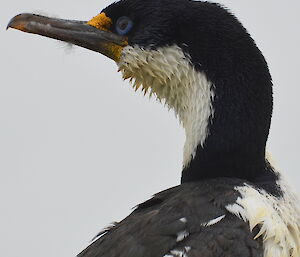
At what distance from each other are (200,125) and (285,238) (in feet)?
3.34

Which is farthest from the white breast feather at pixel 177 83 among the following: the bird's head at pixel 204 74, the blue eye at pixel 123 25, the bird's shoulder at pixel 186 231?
the bird's shoulder at pixel 186 231

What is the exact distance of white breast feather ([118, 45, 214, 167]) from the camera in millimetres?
7254

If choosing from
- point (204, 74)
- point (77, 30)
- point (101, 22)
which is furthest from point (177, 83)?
point (77, 30)

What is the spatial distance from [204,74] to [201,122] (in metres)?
0.32

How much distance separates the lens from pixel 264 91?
7.25 m

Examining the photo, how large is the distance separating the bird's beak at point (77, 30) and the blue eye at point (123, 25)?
72mm

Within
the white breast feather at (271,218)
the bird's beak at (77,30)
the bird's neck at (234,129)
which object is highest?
the bird's beak at (77,30)

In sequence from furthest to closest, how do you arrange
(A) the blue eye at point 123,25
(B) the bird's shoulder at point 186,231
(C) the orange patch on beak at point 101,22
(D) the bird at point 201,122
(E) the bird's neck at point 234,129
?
1. (C) the orange patch on beak at point 101,22
2. (A) the blue eye at point 123,25
3. (E) the bird's neck at point 234,129
4. (D) the bird at point 201,122
5. (B) the bird's shoulder at point 186,231

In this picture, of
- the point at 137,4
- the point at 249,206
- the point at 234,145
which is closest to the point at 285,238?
the point at 249,206

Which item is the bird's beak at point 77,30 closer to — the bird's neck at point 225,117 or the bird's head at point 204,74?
the bird's head at point 204,74

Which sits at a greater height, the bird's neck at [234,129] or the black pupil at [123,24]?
the black pupil at [123,24]

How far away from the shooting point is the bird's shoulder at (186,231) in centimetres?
644

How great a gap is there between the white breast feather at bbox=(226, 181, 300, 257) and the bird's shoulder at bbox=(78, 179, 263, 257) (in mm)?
49

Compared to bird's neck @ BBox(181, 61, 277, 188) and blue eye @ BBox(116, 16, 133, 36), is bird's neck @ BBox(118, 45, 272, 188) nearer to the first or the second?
bird's neck @ BBox(181, 61, 277, 188)
